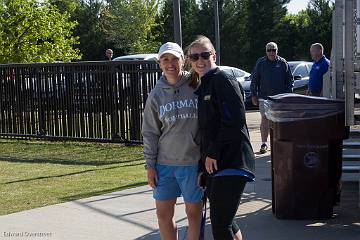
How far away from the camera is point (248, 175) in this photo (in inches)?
175

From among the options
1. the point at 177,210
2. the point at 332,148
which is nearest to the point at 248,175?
the point at 332,148

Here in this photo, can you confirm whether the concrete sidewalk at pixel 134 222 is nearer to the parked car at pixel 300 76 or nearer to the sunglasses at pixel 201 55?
the sunglasses at pixel 201 55

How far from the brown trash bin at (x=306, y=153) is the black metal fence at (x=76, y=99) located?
5803mm

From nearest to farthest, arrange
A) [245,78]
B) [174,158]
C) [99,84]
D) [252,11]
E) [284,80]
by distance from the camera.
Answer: [174,158] → [284,80] → [99,84] → [245,78] → [252,11]

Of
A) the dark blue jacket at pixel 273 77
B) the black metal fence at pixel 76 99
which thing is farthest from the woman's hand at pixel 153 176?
the black metal fence at pixel 76 99

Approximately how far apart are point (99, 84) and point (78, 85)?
55 centimetres

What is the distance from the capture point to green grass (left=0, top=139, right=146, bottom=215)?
8.10 meters

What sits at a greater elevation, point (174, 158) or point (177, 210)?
Answer: point (174, 158)

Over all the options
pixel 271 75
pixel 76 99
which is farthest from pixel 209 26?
pixel 271 75

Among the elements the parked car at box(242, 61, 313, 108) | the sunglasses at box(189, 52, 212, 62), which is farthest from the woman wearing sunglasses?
the parked car at box(242, 61, 313, 108)

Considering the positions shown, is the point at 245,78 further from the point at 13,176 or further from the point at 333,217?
the point at 333,217

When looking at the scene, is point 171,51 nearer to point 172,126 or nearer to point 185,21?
point 172,126

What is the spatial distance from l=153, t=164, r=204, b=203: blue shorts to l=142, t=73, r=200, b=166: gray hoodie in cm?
5

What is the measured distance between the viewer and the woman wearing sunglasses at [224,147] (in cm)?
438
